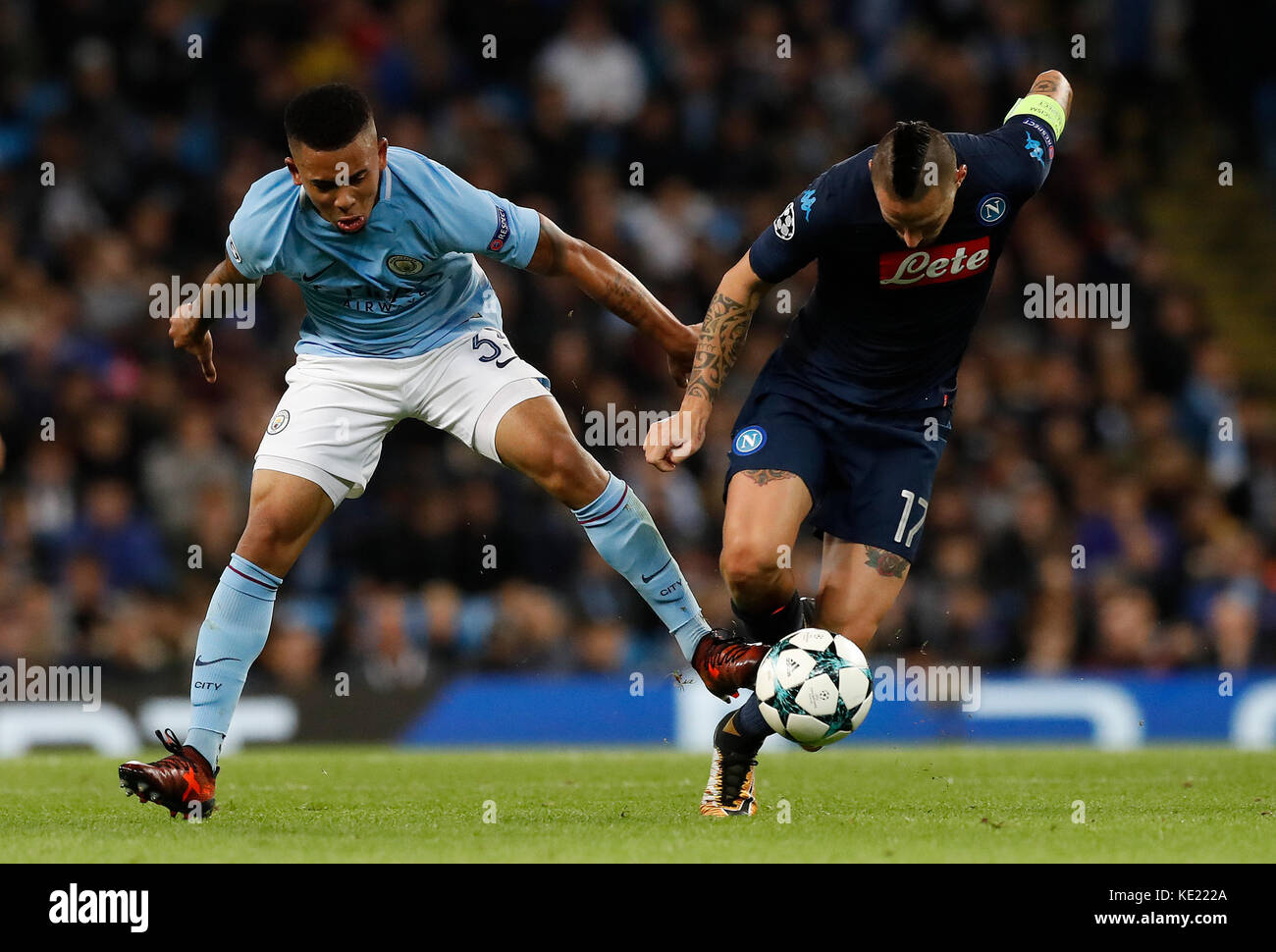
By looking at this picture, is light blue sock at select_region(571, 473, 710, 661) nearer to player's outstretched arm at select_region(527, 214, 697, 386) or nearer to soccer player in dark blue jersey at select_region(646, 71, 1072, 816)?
soccer player in dark blue jersey at select_region(646, 71, 1072, 816)

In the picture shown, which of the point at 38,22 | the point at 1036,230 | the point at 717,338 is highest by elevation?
the point at 38,22

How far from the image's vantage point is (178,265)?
12.6 meters

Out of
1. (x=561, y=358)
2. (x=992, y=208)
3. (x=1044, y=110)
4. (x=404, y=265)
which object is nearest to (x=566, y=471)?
(x=404, y=265)

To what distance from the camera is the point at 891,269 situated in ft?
20.6

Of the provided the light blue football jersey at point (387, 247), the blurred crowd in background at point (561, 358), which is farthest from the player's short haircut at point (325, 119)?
the blurred crowd in background at point (561, 358)

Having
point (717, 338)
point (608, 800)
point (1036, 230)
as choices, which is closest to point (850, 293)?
point (717, 338)

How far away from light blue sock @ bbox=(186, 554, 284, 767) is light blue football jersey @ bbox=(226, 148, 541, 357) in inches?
35.2

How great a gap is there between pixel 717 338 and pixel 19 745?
19.2 ft

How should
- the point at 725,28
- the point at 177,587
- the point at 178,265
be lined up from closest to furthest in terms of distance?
the point at 177,587
the point at 178,265
the point at 725,28

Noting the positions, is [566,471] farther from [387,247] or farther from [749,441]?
[387,247]

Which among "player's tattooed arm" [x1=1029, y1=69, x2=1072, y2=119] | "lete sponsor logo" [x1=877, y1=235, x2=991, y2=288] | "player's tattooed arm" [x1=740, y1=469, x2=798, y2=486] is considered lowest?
"player's tattooed arm" [x1=740, y1=469, x2=798, y2=486]

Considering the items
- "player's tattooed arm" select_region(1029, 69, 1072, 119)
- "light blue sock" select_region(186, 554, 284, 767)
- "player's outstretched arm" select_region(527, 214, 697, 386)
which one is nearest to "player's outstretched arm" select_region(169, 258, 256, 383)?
"light blue sock" select_region(186, 554, 284, 767)

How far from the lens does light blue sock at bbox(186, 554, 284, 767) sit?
6.30 meters

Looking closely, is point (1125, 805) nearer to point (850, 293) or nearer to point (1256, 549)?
point (850, 293)
